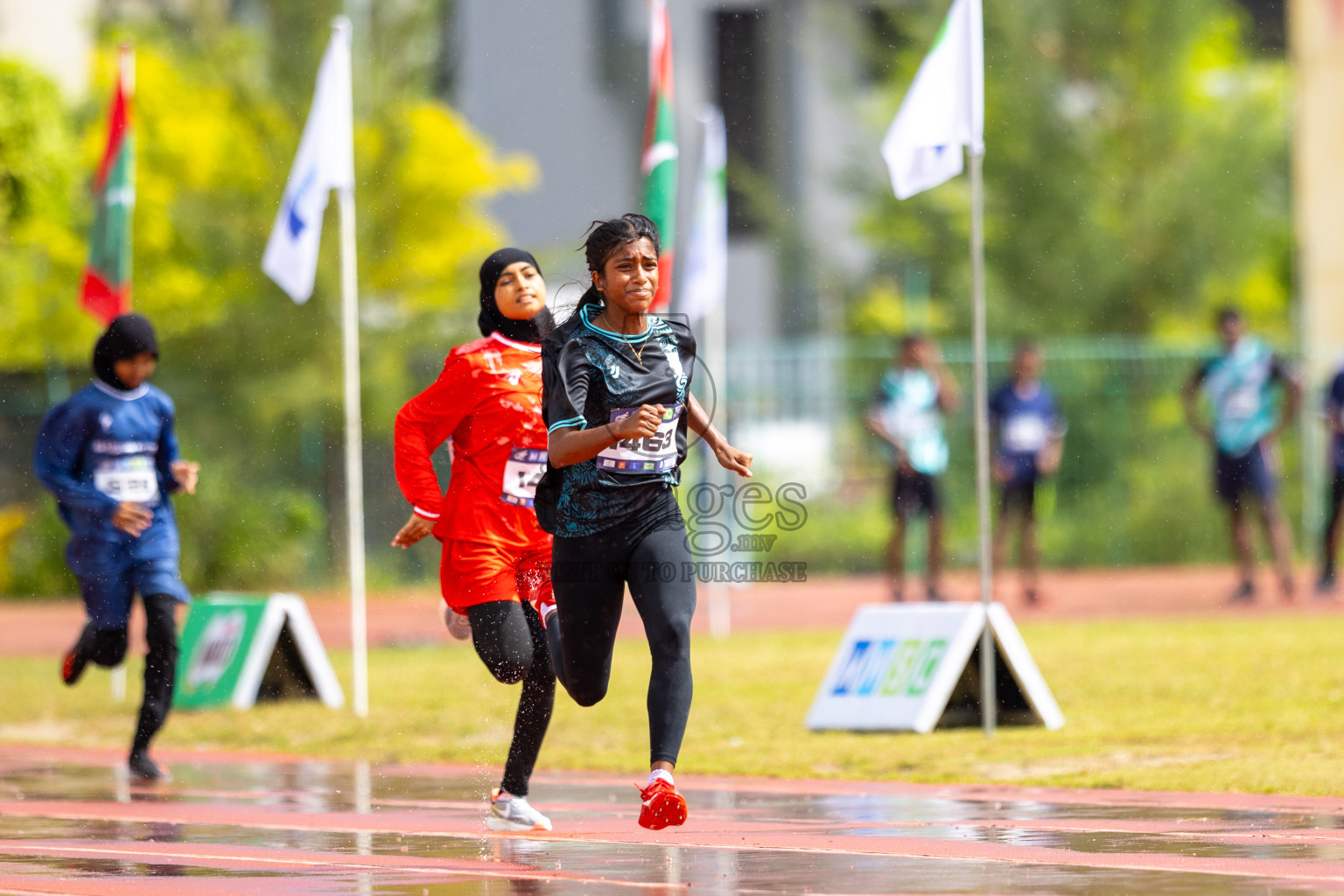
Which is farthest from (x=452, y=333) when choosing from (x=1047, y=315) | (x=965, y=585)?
(x=1047, y=315)

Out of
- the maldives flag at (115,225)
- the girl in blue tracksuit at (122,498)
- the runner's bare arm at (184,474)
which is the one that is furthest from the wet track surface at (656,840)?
the maldives flag at (115,225)

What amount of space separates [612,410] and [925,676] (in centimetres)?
434

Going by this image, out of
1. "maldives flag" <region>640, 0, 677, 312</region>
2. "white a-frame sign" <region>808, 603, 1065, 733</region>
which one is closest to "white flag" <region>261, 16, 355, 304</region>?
"maldives flag" <region>640, 0, 677, 312</region>

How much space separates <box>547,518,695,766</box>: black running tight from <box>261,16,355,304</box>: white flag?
618 cm

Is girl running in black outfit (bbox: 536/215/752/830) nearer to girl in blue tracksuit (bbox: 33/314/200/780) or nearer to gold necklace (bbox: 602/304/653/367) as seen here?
gold necklace (bbox: 602/304/653/367)

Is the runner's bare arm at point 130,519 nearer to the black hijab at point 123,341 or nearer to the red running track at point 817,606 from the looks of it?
the black hijab at point 123,341

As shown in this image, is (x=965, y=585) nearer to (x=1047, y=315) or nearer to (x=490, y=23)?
(x=1047, y=315)

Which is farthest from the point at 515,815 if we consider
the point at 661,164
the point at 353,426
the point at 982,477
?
the point at 661,164

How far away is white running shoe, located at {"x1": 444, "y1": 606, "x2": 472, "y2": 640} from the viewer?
25.5 ft

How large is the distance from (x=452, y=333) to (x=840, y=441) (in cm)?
511

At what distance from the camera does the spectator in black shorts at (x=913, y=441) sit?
17.4 meters

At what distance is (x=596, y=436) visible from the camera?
642cm

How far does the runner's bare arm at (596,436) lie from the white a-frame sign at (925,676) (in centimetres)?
430

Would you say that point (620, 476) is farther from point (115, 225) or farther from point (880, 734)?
point (115, 225)
